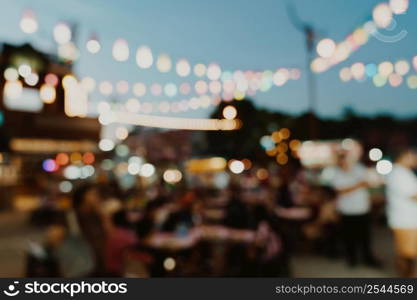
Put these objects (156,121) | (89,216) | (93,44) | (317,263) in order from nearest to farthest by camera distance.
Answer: (89,216), (317,263), (93,44), (156,121)

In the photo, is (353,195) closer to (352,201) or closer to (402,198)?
(352,201)

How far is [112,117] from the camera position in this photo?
54.0ft

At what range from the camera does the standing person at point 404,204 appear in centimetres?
477

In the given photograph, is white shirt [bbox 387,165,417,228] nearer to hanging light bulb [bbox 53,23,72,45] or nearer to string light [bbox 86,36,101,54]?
string light [bbox 86,36,101,54]

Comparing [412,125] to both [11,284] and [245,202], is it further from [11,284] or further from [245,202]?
[11,284]

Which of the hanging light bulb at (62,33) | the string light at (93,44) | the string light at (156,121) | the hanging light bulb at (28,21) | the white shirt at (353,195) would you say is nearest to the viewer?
the white shirt at (353,195)

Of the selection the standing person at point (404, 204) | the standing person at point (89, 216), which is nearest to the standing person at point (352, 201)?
the standing person at point (404, 204)

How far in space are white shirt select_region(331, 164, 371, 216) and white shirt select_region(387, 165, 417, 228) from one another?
1.21 m

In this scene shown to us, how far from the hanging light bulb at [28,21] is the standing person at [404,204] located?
246 inches

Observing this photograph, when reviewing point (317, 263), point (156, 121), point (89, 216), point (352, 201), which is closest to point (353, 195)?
point (352, 201)

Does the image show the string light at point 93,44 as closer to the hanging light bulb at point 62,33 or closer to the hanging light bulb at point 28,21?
the hanging light bulb at point 62,33

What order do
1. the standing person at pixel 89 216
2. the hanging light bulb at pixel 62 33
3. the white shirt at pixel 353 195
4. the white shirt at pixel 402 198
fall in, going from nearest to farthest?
the white shirt at pixel 402 198 → the standing person at pixel 89 216 → the white shirt at pixel 353 195 → the hanging light bulb at pixel 62 33

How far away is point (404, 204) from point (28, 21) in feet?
21.5

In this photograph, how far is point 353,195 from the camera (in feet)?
20.2
